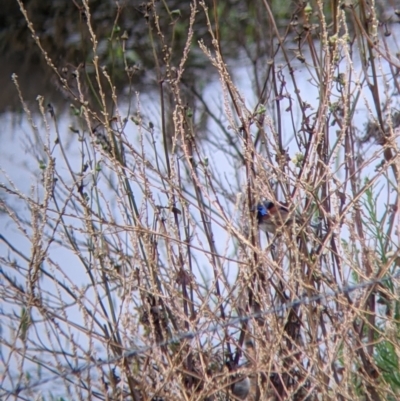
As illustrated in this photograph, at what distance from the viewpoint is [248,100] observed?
525cm

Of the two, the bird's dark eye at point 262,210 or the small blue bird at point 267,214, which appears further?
the bird's dark eye at point 262,210

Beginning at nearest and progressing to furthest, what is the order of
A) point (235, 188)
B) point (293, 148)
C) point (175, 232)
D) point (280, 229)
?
point (280, 229)
point (175, 232)
point (235, 188)
point (293, 148)

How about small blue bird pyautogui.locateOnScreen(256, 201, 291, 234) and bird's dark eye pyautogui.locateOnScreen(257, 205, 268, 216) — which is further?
bird's dark eye pyautogui.locateOnScreen(257, 205, 268, 216)

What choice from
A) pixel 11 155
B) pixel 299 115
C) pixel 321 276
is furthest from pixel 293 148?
pixel 321 276

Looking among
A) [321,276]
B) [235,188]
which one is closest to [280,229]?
[321,276]

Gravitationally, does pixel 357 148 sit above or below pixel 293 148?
below

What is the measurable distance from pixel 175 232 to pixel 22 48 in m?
3.30

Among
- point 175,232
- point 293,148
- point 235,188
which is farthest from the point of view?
point 293,148

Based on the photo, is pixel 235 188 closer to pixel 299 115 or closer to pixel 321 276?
pixel 299 115

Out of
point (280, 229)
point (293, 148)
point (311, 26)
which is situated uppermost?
point (293, 148)

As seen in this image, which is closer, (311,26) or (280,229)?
(280,229)

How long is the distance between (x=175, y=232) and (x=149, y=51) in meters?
2.58

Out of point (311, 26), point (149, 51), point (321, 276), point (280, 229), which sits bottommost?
point (321, 276)

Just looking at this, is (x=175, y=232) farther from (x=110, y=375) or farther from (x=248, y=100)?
(x=248, y=100)
